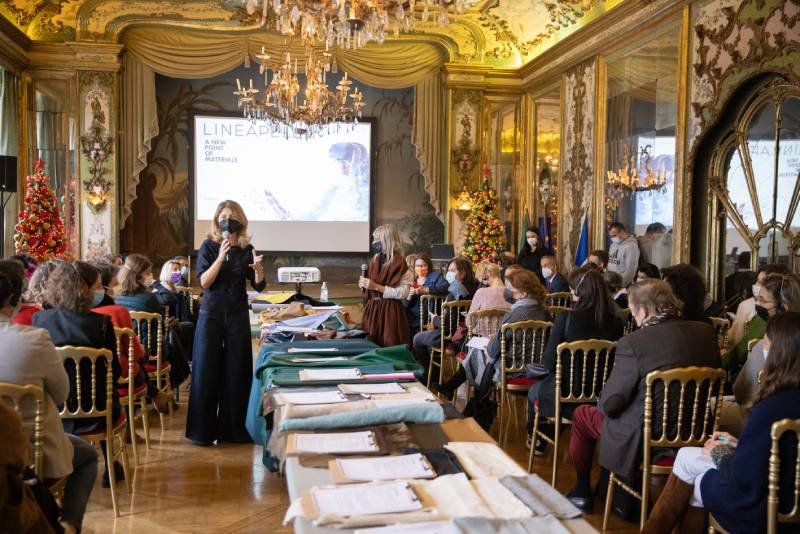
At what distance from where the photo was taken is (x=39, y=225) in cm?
994

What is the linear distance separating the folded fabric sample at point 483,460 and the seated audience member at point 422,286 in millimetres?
4913

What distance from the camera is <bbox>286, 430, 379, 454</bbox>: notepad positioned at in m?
2.17

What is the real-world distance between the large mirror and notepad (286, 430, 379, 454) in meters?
6.92

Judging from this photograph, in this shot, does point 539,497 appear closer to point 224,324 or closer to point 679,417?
Result: point 679,417

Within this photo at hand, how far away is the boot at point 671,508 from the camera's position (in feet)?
9.98

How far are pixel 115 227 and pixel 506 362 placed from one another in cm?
899

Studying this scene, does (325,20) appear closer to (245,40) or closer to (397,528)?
(397,528)

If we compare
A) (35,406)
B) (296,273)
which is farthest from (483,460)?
(296,273)

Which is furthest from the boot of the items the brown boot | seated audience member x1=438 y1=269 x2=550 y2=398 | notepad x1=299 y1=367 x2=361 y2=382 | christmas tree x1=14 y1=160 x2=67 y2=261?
christmas tree x1=14 y1=160 x2=67 y2=261

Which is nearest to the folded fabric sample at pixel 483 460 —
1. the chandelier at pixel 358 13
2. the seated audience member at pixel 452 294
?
the chandelier at pixel 358 13

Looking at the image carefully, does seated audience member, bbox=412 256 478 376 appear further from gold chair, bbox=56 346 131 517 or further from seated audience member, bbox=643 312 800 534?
seated audience member, bbox=643 312 800 534

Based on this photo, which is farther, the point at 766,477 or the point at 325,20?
the point at 325,20

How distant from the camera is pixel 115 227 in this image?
12.1 m

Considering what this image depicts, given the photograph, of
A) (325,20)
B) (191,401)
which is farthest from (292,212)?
(191,401)
